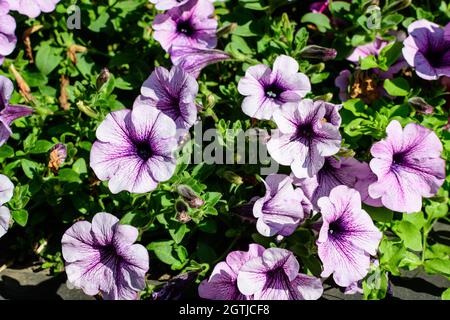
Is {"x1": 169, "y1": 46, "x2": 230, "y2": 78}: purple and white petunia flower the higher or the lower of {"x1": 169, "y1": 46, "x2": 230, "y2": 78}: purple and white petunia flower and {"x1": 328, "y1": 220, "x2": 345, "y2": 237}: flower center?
the higher

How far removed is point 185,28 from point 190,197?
2.88 ft

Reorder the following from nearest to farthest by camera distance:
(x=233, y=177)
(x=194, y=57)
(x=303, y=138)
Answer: (x=303, y=138) < (x=233, y=177) < (x=194, y=57)

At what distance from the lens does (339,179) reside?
2.39m

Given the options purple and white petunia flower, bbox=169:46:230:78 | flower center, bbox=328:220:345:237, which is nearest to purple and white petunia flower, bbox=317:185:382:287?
flower center, bbox=328:220:345:237

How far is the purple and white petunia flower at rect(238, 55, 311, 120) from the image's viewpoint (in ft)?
7.68

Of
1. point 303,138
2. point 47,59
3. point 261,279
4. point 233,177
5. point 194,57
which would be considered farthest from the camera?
point 47,59

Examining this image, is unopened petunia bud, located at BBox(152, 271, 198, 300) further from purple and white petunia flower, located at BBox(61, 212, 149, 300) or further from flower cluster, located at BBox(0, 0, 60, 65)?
flower cluster, located at BBox(0, 0, 60, 65)

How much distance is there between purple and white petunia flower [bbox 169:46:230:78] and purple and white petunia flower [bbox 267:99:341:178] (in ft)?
1.48

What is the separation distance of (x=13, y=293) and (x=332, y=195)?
1.44 meters

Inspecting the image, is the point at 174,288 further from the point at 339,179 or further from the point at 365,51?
the point at 365,51

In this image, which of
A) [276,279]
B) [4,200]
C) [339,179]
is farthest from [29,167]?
[339,179]

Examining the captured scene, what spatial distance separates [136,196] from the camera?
240 cm

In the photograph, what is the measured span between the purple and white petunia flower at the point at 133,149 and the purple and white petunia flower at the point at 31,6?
737mm
